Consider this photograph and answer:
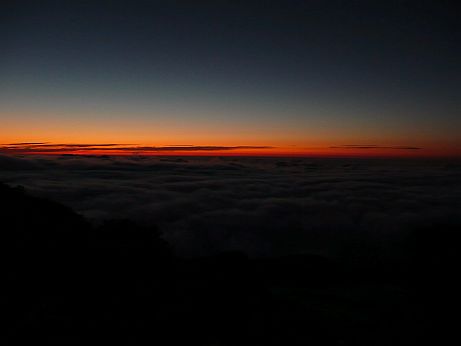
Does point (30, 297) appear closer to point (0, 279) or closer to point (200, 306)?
point (0, 279)

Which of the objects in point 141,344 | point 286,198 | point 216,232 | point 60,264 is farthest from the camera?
point 286,198

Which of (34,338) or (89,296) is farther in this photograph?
(89,296)

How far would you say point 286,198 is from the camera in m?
179

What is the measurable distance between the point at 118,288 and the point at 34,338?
24.0ft

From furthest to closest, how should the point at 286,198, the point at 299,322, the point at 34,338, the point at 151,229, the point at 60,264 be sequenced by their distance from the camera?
the point at 286,198
the point at 151,229
the point at 299,322
the point at 60,264
the point at 34,338

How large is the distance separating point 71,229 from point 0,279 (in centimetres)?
892

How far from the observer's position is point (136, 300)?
19797mm

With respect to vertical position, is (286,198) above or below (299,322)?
below

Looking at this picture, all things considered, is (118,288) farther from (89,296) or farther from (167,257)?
(167,257)

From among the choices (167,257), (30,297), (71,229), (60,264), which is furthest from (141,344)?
(71,229)

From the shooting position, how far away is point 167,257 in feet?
89.0

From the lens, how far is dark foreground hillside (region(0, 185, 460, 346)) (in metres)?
16.9

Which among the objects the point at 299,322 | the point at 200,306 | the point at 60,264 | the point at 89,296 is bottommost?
the point at 299,322

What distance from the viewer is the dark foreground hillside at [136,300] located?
16875 mm
